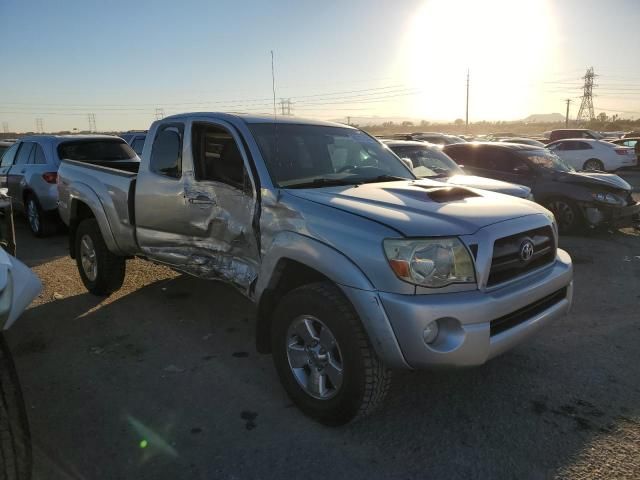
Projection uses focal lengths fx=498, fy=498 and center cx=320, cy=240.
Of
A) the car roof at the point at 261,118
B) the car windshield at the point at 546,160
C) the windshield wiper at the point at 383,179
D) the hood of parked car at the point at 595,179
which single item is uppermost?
the car roof at the point at 261,118

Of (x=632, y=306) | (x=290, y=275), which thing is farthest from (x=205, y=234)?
(x=632, y=306)

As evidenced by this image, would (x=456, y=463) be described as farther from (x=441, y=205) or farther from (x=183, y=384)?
(x=183, y=384)

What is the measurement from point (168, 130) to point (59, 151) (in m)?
5.23

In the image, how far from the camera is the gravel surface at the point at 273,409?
2.68 m

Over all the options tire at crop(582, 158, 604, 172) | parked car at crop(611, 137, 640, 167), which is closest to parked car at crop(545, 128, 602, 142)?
parked car at crop(611, 137, 640, 167)

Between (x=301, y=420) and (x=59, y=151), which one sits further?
(x=59, y=151)

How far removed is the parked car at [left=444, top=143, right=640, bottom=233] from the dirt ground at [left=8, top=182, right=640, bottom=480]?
3865 mm

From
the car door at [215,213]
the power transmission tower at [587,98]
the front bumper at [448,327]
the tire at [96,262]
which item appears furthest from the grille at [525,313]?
the power transmission tower at [587,98]

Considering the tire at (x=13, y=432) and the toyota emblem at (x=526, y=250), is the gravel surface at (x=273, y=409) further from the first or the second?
the toyota emblem at (x=526, y=250)

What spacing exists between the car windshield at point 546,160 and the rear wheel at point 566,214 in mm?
614

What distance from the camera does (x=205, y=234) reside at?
397 cm

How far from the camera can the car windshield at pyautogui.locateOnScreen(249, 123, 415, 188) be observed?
3583 mm

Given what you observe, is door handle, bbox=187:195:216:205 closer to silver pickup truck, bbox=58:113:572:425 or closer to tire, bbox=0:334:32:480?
silver pickup truck, bbox=58:113:572:425

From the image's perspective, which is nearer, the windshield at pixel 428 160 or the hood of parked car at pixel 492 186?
the hood of parked car at pixel 492 186
